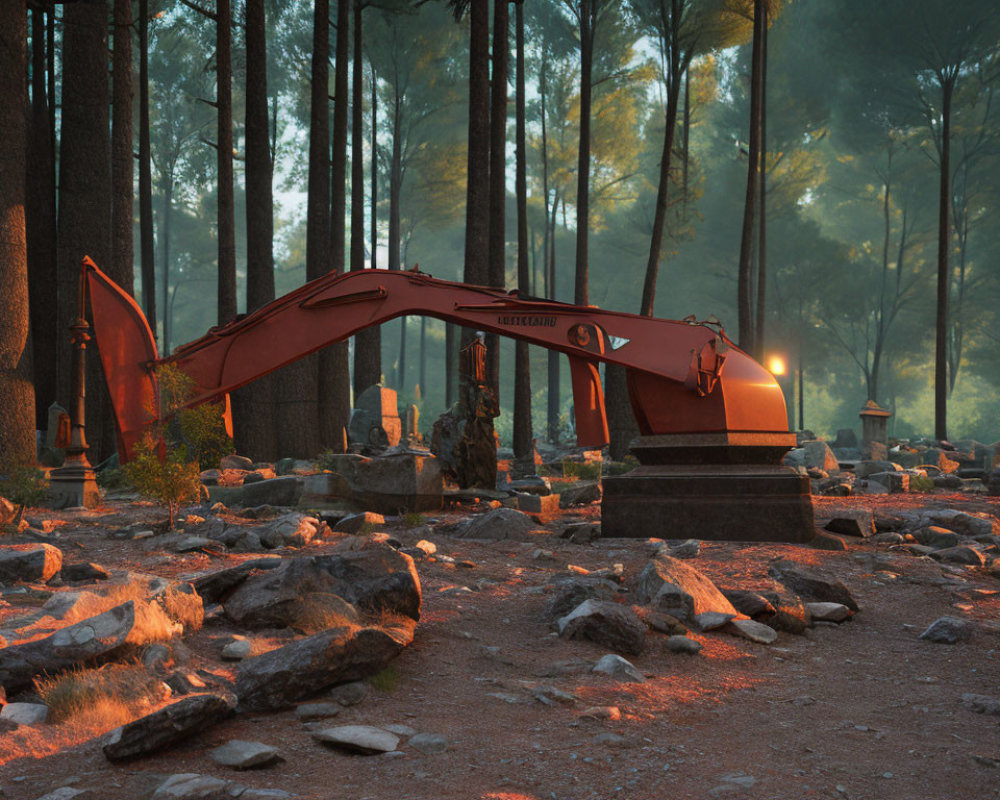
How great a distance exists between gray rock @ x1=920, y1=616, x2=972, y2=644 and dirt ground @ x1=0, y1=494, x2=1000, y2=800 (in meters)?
0.07

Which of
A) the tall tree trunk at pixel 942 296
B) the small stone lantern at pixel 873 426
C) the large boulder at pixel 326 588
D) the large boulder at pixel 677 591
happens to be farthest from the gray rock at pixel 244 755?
the tall tree trunk at pixel 942 296

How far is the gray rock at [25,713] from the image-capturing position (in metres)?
3.08

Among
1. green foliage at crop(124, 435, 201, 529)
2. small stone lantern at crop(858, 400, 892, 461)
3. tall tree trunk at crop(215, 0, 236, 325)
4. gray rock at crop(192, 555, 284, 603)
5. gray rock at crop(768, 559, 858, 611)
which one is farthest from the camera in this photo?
small stone lantern at crop(858, 400, 892, 461)

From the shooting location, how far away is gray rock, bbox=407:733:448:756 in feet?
9.84


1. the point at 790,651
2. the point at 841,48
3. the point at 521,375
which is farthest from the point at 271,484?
the point at 841,48

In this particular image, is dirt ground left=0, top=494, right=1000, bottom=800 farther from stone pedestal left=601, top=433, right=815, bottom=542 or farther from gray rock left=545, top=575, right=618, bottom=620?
stone pedestal left=601, top=433, right=815, bottom=542

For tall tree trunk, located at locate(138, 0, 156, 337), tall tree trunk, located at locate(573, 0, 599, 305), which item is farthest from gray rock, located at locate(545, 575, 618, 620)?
tall tree trunk, located at locate(573, 0, 599, 305)

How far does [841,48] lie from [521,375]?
2340 centimetres

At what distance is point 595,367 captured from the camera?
7.96 m

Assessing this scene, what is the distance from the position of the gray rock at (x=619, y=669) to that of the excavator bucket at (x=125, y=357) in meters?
5.02

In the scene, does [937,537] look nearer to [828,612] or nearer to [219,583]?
[828,612]

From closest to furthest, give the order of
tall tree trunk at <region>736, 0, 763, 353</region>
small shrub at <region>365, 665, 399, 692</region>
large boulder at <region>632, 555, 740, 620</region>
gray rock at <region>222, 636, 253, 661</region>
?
small shrub at <region>365, 665, 399, 692</region>
gray rock at <region>222, 636, 253, 661</region>
large boulder at <region>632, 555, 740, 620</region>
tall tree trunk at <region>736, 0, 763, 353</region>

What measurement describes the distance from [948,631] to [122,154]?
40.6 ft

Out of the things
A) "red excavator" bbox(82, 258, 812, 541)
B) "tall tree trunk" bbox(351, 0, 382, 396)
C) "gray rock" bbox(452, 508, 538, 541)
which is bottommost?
"gray rock" bbox(452, 508, 538, 541)
